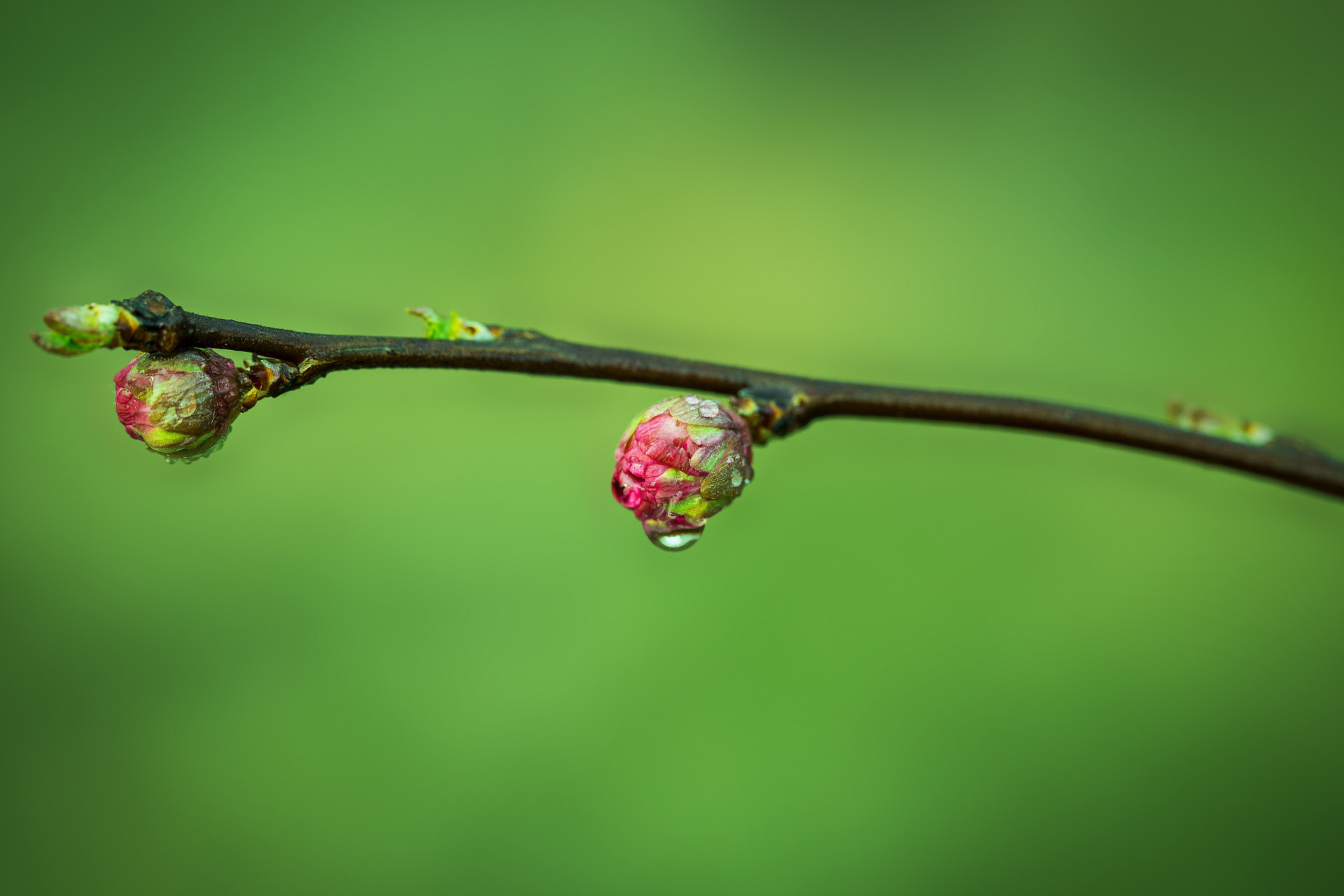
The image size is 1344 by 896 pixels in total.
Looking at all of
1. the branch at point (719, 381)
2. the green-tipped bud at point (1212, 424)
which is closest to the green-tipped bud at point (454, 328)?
the branch at point (719, 381)

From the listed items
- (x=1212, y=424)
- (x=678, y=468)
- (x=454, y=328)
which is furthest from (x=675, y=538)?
(x=1212, y=424)

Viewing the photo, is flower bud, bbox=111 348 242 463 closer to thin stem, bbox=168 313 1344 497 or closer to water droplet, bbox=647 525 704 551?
thin stem, bbox=168 313 1344 497

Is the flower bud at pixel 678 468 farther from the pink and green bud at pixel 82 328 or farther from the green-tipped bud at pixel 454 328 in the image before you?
the pink and green bud at pixel 82 328

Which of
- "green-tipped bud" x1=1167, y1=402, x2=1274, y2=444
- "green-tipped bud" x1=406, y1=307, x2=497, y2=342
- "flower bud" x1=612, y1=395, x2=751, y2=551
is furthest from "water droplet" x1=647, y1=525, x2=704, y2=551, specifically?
"green-tipped bud" x1=1167, y1=402, x2=1274, y2=444

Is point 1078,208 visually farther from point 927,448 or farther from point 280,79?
point 280,79

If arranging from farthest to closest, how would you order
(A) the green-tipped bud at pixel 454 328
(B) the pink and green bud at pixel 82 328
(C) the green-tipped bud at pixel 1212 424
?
(C) the green-tipped bud at pixel 1212 424 < (A) the green-tipped bud at pixel 454 328 < (B) the pink and green bud at pixel 82 328
